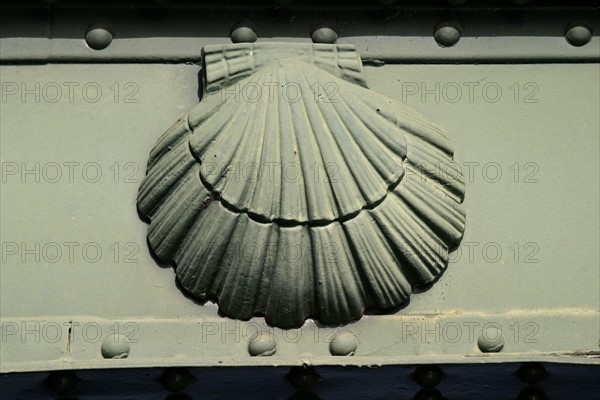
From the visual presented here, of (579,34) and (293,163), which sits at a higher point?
(579,34)

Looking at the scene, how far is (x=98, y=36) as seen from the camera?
3016 millimetres

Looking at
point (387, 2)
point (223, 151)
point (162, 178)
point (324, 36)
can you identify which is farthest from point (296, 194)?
point (387, 2)

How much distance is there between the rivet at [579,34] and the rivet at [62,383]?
4.00 ft

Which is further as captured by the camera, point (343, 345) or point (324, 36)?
point (324, 36)

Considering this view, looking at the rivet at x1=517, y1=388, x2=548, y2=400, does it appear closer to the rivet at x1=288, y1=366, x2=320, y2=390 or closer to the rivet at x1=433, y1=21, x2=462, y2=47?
the rivet at x1=288, y1=366, x2=320, y2=390

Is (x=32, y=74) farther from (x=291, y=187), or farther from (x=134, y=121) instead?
(x=291, y=187)

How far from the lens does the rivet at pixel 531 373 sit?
2770 millimetres

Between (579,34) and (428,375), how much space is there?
80 cm

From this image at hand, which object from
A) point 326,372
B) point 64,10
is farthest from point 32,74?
point 326,372

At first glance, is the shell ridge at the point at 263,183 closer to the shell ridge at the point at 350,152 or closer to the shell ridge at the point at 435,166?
the shell ridge at the point at 350,152

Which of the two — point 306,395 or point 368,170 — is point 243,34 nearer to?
point 368,170

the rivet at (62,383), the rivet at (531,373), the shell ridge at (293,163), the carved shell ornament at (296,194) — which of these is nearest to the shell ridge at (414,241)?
the carved shell ornament at (296,194)

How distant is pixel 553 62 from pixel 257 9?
0.62 metres

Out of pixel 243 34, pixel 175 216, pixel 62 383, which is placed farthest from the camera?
pixel 243 34
